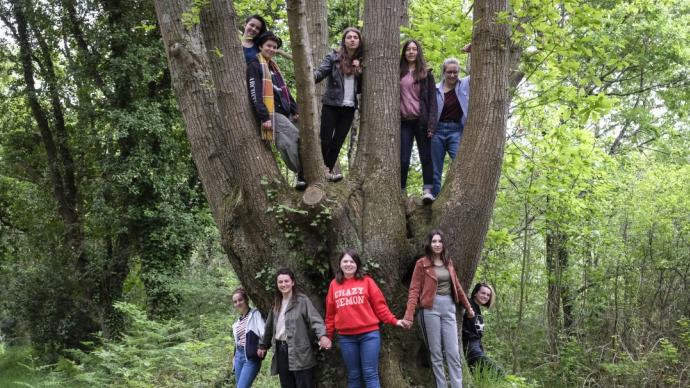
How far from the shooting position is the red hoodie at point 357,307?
17.1ft

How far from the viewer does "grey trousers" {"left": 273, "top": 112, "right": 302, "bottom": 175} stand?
5809 mm

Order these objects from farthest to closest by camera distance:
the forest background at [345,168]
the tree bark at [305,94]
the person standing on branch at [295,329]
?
the forest background at [345,168] → the person standing on branch at [295,329] → the tree bark at [305,94]

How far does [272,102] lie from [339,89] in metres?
0.75

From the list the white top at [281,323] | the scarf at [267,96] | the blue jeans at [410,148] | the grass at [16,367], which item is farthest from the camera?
the grass at [16,367]

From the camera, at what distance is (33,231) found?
Answer: 56.6ft

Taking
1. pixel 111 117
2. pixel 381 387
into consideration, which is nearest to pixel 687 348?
pixel 381 387

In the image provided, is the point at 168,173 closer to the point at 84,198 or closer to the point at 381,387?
the point at 84,198

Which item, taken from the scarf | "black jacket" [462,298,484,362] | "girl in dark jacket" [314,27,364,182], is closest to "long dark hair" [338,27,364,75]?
"girl in dark jacket" [314,27,364,182]

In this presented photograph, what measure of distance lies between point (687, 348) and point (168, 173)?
11171mm

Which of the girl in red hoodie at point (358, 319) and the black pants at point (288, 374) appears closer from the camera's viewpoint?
the girl in red hoodie at point (358, 319)

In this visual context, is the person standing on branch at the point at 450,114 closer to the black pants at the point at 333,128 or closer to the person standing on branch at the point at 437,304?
the black pants at the point at 333,128

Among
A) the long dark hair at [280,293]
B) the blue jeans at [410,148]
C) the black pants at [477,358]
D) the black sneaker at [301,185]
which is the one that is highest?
the blue jeans at [410,148]

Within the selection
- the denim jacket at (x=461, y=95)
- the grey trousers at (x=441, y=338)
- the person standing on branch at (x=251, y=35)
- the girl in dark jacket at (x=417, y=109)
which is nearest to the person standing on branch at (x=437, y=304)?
the grey trousers at (x=441, y=338)

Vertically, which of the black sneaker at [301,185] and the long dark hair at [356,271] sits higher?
the black sneaker at [301,185]
